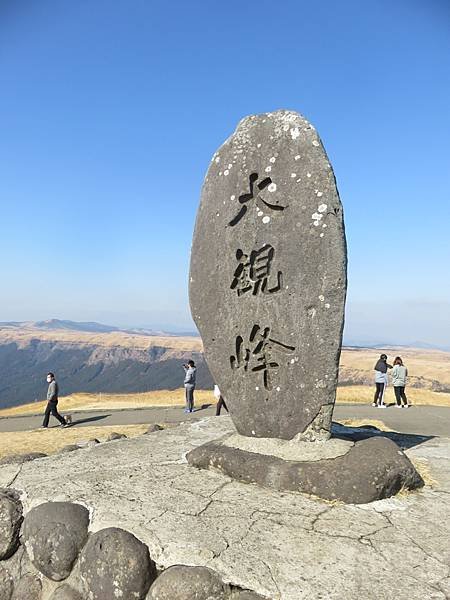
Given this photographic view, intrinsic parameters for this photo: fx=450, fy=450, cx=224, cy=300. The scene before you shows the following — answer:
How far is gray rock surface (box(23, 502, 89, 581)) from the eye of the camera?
409 cm

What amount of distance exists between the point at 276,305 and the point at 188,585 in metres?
3.26

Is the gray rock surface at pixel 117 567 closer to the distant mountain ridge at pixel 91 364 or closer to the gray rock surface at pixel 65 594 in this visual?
the gray rock surface at pixel 65 594

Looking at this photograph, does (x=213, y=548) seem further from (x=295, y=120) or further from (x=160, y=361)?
(x=160, y=361)

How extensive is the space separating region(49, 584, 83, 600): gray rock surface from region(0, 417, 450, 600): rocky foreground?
11 millimetres

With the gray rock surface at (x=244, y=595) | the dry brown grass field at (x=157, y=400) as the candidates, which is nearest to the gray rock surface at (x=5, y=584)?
the gray rock surface at (x=244, y=595)

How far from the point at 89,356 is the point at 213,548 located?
13521cm

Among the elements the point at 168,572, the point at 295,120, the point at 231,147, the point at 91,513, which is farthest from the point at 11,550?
the point at 295,120

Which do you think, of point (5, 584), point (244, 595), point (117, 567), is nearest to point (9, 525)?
point (5, 584)

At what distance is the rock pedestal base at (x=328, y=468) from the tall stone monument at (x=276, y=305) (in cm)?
1

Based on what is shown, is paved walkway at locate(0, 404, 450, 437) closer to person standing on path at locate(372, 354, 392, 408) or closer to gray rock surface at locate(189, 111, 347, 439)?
person standing on path at locate(372, 354, 392, 408)

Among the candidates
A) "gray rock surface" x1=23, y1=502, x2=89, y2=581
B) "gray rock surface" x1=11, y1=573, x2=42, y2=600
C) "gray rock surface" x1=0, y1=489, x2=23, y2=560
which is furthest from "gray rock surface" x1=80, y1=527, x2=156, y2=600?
"gray rock surface" x1=0, y1=489, x2=23, y2=560

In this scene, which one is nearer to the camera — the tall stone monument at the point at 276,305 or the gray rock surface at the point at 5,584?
the gray rock surface at the point at 5,584

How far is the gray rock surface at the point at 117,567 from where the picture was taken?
3596mm

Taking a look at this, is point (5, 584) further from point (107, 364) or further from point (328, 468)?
point (107, 364)
